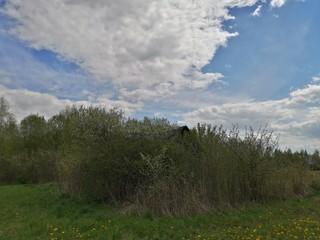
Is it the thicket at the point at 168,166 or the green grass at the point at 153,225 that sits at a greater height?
the thicket at the point at 168,166

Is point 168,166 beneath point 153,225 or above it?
above

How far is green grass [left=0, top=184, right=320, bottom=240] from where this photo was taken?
9.20 meters

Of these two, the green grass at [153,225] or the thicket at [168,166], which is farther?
the thicket at [168,166]

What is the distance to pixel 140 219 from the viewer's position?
11.3m

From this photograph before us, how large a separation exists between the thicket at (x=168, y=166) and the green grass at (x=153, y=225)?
107 cm

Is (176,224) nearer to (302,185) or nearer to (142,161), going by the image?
(142,161)

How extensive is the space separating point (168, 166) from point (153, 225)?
4.44 metres

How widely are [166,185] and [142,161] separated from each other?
1924 mm

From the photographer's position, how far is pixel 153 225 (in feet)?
33.7

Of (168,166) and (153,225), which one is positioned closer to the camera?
(153,225)

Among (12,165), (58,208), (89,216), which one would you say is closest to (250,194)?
(89,216)

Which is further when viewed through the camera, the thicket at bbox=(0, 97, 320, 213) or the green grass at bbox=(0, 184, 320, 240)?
the thicket at bbox=(0, 97, 320, 213)

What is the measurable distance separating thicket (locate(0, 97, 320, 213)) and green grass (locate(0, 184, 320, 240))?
1.07m

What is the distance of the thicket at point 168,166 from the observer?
13398mm
